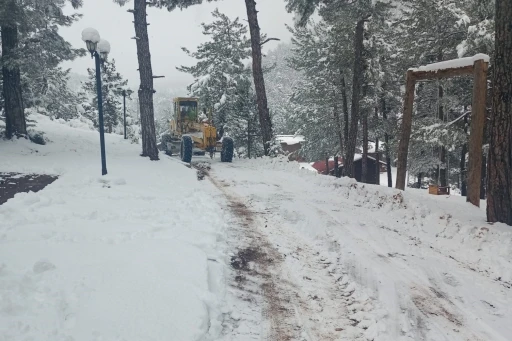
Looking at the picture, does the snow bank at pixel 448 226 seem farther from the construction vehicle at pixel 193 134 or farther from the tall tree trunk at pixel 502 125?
the construction vehicle at pixel 193 134

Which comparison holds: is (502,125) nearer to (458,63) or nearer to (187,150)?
(458,63)

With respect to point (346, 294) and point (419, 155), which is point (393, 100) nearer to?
point (419, 155)

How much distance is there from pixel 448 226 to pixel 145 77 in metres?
11.7

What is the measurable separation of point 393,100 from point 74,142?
19.3m

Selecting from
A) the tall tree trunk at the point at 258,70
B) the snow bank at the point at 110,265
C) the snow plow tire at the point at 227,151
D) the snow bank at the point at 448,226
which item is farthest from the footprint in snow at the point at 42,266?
the tall tree trunk at the point at 258,70

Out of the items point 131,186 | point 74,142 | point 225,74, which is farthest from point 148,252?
point 225,74

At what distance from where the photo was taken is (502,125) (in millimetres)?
5848

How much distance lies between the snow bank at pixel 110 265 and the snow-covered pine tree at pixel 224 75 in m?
15.9

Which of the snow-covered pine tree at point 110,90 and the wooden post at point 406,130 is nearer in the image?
the wooden post at point 406,130

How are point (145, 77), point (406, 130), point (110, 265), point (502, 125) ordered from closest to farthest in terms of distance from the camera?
point (110, 265), point (502, 125), point (406, 130), point (145, 77)

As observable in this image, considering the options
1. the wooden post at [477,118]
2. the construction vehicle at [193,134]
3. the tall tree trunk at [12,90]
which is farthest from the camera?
the construction vehicle at [193,134]

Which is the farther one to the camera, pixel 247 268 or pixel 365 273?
pixel 247 268

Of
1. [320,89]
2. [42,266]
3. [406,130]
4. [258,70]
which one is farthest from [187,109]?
[42,266]

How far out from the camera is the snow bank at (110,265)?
2668mm
